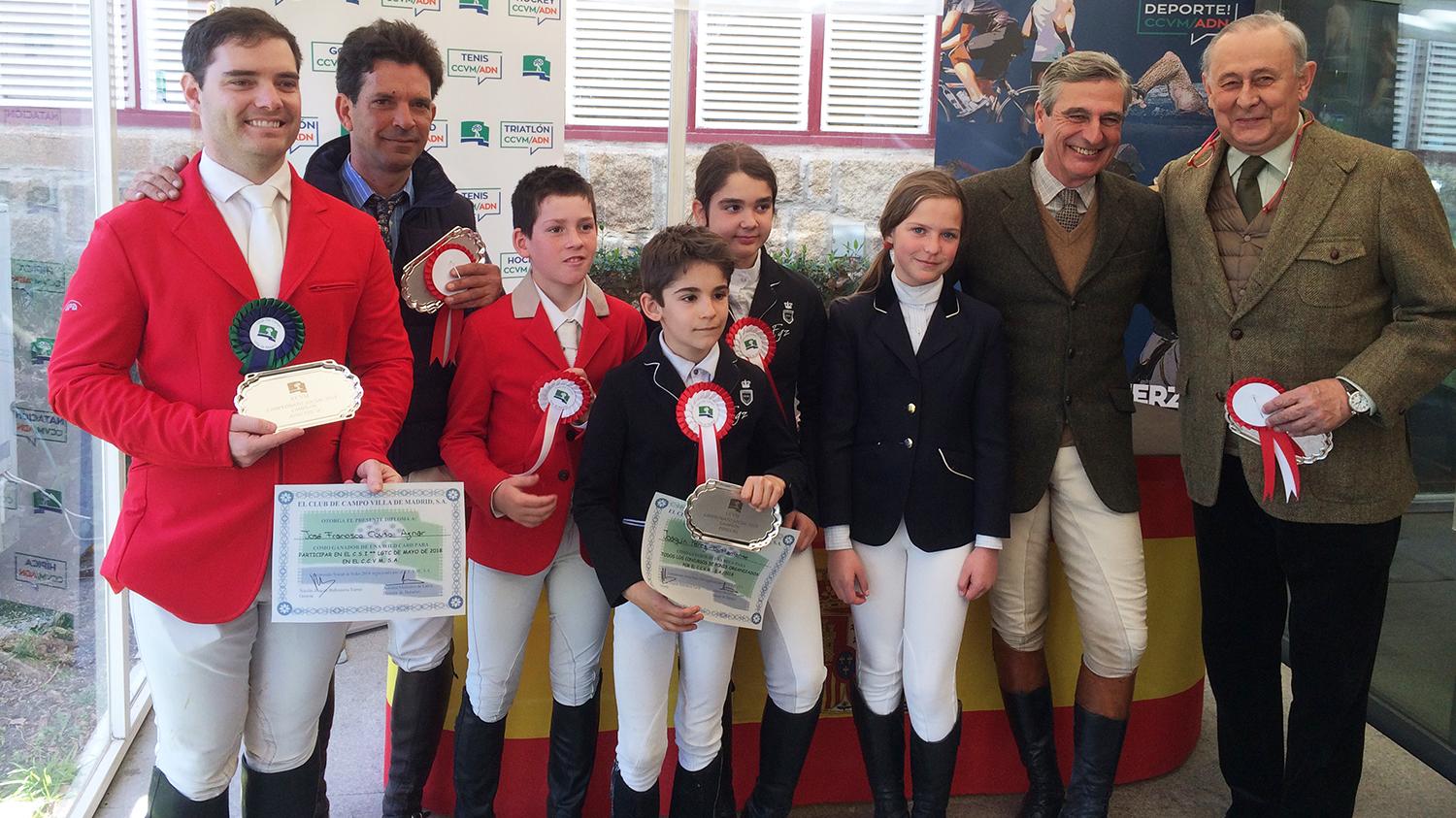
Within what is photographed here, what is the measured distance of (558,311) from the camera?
8.39 ft

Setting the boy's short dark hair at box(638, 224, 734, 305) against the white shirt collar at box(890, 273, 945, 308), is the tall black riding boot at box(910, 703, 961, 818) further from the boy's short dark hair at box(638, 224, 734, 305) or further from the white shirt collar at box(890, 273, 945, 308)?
the boy's short dark hair at box(638, 224, 734, 305)

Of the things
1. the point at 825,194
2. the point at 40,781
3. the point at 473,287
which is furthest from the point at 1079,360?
the point at 825,194

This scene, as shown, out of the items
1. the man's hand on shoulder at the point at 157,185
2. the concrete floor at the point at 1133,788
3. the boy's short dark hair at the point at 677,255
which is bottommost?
the concrete floor at the point at 1133,788

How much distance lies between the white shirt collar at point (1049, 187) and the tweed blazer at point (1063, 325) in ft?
0.08

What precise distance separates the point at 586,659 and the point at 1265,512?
1.51 m

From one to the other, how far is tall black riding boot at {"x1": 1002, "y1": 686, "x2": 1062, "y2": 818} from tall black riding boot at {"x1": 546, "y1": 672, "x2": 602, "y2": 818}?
1021 millimetres

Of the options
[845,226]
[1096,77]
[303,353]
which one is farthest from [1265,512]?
[845,226]

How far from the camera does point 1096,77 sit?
2570mm

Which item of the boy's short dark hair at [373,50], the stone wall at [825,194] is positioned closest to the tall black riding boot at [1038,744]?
the boy's short dark hair at [373,50]

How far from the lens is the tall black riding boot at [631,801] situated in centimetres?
248

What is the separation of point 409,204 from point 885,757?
1635 millimetres

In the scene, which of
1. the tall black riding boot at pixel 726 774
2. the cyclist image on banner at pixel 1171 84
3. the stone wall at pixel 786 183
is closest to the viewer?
the tall black riding boot at pixel 726 774

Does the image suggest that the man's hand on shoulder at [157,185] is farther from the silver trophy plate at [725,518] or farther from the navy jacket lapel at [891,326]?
the navy jacket lapel at [891,326]

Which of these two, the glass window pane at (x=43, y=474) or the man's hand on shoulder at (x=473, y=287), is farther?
the man's hand on shoulder at (x=473, y=287)
